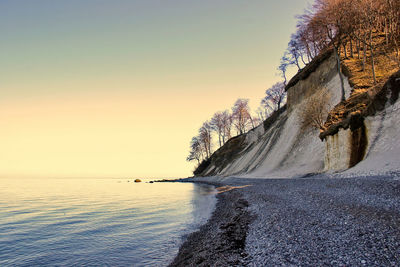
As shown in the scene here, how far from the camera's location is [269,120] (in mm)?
57375

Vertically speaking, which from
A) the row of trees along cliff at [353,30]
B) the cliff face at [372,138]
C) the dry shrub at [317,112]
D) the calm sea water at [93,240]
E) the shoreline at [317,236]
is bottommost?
the calm sea water at [93,240]

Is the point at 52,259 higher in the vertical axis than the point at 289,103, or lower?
lower

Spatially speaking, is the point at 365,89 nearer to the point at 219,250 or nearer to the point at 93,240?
the point at 219,250

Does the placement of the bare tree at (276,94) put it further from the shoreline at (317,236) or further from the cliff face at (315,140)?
the shoreline at (317,236)

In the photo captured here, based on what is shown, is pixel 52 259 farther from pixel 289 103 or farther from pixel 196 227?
pixel 289 103

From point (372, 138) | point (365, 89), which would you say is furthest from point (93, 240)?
point (365, 89)

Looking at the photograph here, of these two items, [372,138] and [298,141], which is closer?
[372,138]

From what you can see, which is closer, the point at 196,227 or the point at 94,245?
the point at 94,245

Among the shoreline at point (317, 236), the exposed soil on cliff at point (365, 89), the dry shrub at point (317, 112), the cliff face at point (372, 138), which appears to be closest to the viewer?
the shoreline at point (317, 236)

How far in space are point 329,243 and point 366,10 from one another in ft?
115

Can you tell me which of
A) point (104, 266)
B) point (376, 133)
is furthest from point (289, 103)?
point (104, 266)

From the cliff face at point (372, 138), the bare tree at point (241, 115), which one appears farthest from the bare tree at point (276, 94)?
the cliff face at point (372, 138)

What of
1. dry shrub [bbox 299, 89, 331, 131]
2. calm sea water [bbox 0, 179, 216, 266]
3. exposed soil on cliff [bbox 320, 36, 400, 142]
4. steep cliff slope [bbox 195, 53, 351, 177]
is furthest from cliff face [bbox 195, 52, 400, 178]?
calm sea water [bbox 0, 179, 216, 266]

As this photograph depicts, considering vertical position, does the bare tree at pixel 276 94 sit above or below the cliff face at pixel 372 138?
above
